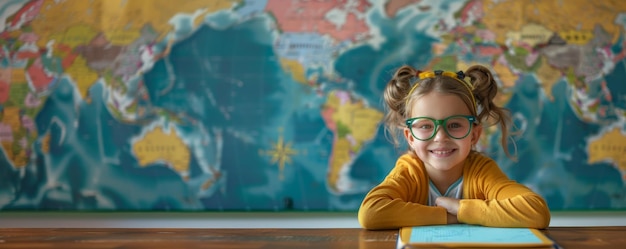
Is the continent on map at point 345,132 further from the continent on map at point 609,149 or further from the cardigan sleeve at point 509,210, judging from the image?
the cardigan sleeve at point 509,210

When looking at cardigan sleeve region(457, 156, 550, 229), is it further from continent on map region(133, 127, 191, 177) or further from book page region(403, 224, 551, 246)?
continent on map region(133, 127, 191, 177)

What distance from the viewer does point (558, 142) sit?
10.1 ft

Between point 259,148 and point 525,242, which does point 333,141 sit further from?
point 525,242

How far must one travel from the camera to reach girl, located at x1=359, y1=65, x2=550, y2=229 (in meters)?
1.38

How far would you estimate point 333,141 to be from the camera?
123 inches

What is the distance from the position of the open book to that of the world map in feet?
5.93

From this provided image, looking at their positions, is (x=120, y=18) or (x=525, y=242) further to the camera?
(x=120, y=18)

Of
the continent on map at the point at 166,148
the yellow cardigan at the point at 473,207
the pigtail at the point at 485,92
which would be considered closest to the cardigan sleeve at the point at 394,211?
the yellow cardigan at the point at 473,207

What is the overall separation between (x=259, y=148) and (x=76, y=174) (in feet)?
2.79

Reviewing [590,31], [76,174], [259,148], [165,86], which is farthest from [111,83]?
[590,31]

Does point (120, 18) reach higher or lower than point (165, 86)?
higher

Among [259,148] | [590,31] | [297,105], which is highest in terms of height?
[590,31]

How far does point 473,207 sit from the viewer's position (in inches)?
53.9

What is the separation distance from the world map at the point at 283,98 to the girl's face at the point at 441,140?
1548 mm
